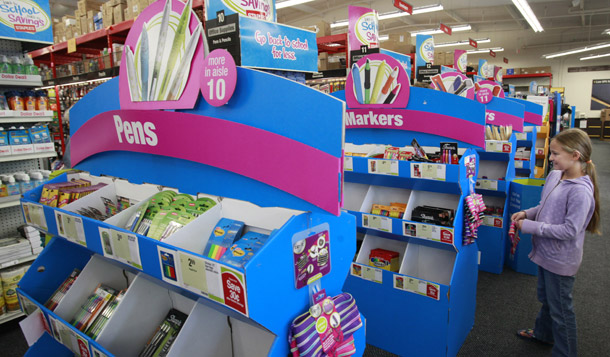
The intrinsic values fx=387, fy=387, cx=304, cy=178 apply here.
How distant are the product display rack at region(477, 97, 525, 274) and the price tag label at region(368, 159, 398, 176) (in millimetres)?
1805

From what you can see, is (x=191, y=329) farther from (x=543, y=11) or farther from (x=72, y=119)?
(x=543, y=11)

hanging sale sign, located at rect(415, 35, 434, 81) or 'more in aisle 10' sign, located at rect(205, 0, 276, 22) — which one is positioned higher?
hanging sale sign, located at rect(415, 35, 434, 81)

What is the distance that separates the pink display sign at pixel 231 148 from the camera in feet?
4.33

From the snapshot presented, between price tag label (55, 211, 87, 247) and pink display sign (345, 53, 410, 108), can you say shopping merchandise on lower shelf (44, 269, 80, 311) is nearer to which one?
price tag label (55, 211, 87, 247)

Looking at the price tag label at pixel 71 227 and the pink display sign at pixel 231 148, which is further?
the price tag label at pixel 71 227

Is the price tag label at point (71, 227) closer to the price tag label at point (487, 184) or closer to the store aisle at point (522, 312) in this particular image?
the store aisle at point (522, 312)

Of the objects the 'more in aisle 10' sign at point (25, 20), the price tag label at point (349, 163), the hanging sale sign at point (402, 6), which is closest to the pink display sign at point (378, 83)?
the price tag label at point (349, 163)

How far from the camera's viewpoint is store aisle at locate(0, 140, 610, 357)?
315 centimetres

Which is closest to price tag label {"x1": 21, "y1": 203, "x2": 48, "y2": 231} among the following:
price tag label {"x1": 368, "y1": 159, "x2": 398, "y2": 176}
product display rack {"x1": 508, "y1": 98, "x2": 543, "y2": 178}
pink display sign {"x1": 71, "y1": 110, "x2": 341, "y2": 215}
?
pink display sign {"x1": 71, "y1": 110, "x2": 341, "y2": 215}

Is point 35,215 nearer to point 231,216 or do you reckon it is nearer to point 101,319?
point 101,319

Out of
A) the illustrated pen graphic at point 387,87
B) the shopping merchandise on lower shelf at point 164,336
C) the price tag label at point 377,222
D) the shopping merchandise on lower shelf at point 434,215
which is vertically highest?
the illustrated pen graphic at point 387,87

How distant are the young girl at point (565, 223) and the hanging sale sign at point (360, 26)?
286 cm

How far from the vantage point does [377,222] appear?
3.11m

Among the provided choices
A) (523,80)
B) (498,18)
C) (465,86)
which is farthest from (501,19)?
(465,86)
